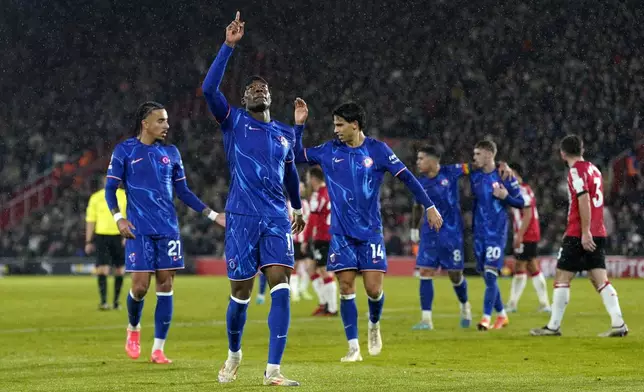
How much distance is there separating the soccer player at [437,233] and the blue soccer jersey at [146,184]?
4.46 m

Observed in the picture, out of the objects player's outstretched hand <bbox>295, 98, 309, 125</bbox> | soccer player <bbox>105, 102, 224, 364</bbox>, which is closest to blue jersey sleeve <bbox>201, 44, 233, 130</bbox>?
player's outstretched hand <bbox>295, 98, 309, 125</bbox>

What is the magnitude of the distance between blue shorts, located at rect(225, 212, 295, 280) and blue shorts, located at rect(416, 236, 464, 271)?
6.15m

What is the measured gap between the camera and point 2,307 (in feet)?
64.8

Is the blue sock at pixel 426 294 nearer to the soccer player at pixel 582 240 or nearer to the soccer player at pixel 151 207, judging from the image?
the soccer player at pixel 582 240

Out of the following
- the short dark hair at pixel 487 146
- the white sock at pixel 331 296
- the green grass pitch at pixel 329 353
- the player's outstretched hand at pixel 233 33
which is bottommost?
the green grass pitch at pixel 329 353

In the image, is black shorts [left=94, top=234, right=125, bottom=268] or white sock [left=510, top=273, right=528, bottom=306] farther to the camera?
black shorts [left=94, top=234, right=125, bottom=268]

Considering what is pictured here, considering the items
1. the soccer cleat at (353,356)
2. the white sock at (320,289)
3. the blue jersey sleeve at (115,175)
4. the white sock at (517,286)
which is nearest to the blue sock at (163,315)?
the blue jersey sleeve at (115,175)

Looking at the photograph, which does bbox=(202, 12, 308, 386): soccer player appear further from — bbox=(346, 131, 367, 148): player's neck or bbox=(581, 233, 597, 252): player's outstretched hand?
bbox=(581, 233, 597, 252): player's outstretched hand

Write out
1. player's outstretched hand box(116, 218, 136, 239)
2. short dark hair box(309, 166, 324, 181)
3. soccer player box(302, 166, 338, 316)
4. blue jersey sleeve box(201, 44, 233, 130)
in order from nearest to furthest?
blue jersey sleeve box(201, 44, 233, 130)
player's outstretched hand box(116, 218, 136, 239)
soccer player box(302, 166, 338, 316)
short dark hair box(309, 166, 324, 181)

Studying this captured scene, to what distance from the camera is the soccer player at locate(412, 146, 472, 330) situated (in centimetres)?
1415

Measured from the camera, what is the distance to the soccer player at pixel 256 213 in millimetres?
8211

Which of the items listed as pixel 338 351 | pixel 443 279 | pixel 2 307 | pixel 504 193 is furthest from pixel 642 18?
pixel 338 351

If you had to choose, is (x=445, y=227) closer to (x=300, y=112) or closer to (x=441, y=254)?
(x=441, y=254)

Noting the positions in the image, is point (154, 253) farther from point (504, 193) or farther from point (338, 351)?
point (504, 193)
